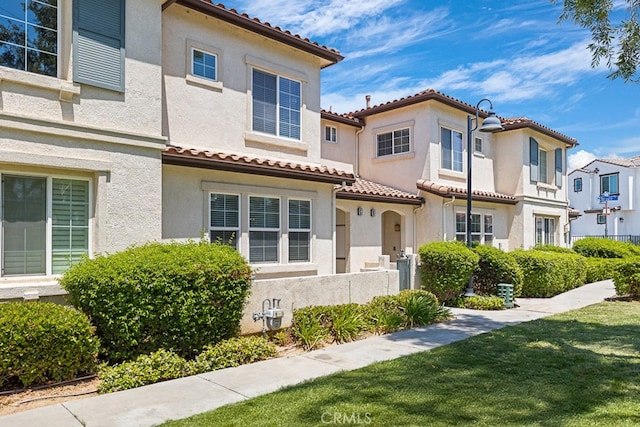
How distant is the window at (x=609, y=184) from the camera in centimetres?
4819

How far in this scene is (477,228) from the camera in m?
20.4

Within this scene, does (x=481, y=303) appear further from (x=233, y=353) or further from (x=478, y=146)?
(x=478, y=146)

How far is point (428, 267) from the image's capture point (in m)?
14.8

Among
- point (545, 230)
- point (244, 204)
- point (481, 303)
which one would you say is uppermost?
point (244, 204)

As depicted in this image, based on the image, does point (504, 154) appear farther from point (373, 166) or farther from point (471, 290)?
point (471, 290)

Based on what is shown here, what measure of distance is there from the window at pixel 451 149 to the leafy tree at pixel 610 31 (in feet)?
32.0

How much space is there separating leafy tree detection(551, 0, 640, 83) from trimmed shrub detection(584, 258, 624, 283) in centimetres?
1463

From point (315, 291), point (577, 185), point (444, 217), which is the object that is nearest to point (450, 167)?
point (444, 217)

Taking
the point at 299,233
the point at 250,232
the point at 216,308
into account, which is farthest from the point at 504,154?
the point at 216,308

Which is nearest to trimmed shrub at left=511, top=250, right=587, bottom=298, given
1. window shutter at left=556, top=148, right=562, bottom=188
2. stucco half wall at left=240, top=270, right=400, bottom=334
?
stucco half wall at left=240, top=270, right=400, bottom=334

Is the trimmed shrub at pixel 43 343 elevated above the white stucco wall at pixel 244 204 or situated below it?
below

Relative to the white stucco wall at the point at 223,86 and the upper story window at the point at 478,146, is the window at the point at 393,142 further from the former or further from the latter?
the white stucco wall at the point at 223,86

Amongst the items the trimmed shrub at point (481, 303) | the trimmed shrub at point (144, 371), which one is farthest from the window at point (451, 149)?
the trimmed shrub at point (144, 371)

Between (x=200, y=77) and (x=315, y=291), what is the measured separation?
6.01m
